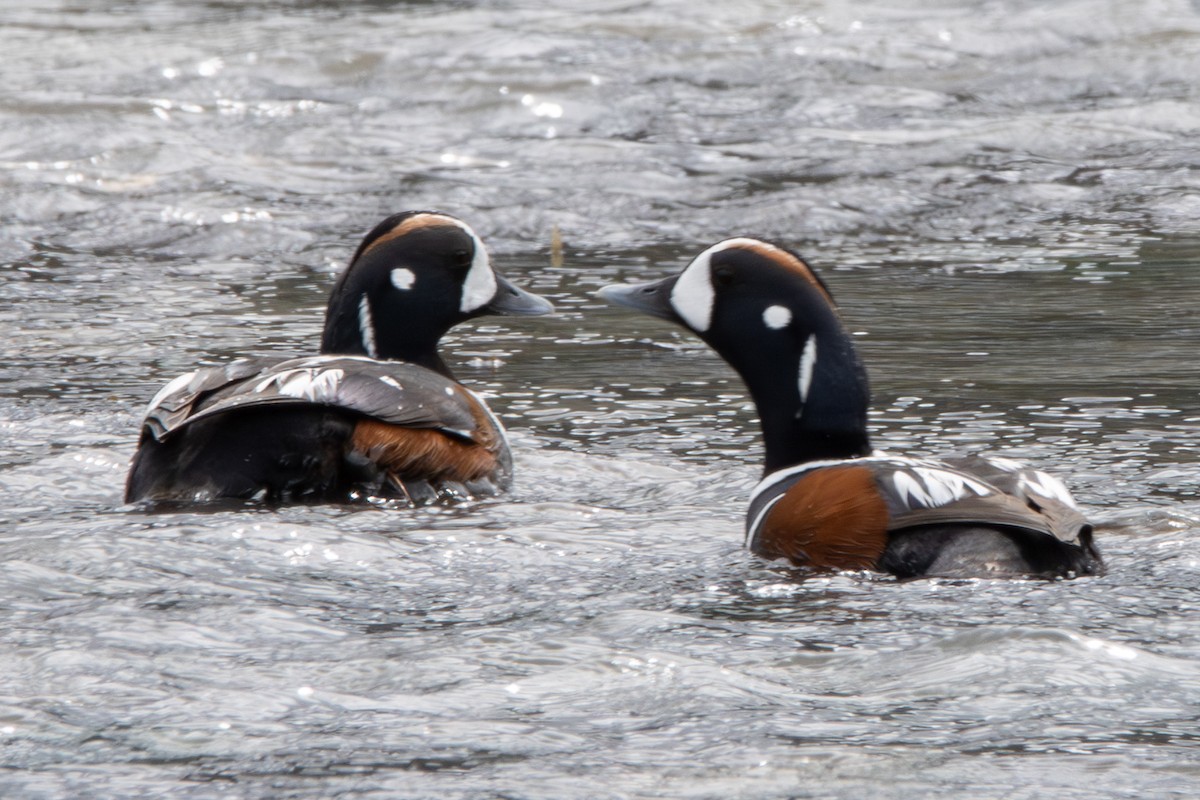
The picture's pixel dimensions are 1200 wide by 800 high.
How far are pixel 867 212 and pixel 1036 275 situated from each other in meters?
2.00

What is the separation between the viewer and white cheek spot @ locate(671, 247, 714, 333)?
6102mm

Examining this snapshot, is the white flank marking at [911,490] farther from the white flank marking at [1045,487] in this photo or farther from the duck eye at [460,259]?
the duck eye at [460,259]

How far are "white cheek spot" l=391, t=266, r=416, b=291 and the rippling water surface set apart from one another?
68cm

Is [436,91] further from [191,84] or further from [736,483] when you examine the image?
[736,483]

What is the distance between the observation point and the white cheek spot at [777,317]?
5.92 m

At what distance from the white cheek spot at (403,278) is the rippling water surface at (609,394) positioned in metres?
0.68

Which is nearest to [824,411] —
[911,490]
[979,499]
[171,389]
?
[911,490]

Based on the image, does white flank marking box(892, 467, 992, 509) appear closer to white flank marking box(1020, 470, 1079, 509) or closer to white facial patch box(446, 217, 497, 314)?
A: white flank marking box(1020, 470, 1079, 509)

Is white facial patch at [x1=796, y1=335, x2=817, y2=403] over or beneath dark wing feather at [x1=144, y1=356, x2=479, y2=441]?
over

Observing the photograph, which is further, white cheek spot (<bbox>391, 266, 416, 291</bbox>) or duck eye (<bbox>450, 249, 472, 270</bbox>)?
duck eye (<bbox>450, 249, 472, 270</bbox>)

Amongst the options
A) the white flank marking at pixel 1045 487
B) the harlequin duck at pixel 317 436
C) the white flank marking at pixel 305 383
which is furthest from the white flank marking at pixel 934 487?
the white flank marking at pixel 305 383

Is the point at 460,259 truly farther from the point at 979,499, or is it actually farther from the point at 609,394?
the point at 979,499

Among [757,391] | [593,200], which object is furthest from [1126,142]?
[757,391]

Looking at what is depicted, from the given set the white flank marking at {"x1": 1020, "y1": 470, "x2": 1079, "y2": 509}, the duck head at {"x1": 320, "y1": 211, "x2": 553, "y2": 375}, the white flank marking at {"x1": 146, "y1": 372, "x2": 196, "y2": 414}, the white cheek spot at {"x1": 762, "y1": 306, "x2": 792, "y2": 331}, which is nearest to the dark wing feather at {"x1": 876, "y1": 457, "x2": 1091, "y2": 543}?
the white flank marking at {"x1": 1020, "y1": 470, "x2": 1079, "y2": 509}
